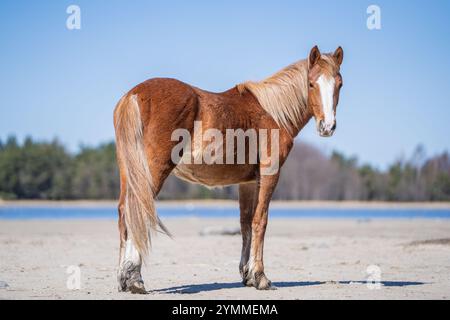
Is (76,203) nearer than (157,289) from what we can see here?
No

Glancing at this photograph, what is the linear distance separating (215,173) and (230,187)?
202 ft

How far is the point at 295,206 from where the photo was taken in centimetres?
6944

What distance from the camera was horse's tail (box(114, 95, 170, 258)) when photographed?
652cm

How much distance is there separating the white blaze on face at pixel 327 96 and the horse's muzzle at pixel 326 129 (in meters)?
0.01

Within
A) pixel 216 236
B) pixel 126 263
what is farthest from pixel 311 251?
pixel 126 263

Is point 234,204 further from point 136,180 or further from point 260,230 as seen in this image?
point 136,180

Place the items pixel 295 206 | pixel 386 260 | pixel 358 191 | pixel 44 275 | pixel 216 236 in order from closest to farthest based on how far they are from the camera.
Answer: pixel 44 275 → pixel 386 260 → pixel 216 236 → pixel 295 206 → pixel 358 191

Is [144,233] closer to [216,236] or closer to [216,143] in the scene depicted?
[216,143]

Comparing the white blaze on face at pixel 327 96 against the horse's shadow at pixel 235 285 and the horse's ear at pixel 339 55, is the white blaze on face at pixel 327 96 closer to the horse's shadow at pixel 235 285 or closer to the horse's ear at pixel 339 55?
the horse's ear at pixel 339 55

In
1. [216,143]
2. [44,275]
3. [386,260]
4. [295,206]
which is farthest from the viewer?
[295,206]

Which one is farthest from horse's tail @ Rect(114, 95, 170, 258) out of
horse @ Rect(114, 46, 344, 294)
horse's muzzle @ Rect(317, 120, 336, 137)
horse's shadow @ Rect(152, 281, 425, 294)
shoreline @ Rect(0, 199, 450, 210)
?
shoreline @ Rect(0, 199, 450, 210)

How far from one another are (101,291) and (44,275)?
1975 mm

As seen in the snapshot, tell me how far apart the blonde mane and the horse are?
1 centimetres

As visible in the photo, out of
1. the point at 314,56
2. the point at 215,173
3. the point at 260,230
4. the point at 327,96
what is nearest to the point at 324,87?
the point at 327,96
